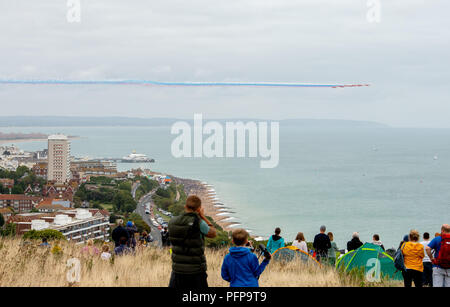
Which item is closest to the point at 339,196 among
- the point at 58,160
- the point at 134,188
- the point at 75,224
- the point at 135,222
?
the point at 134,188

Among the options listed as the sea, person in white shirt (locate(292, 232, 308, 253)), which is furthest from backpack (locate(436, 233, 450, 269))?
the sea

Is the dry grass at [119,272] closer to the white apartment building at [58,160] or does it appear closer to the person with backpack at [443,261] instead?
the person with backpack at [443,261]

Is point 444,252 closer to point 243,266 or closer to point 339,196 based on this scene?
point 243,266

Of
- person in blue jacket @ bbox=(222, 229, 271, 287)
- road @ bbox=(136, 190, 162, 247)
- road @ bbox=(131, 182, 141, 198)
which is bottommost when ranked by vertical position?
road @ bbox=(136, 190, 162, 247)

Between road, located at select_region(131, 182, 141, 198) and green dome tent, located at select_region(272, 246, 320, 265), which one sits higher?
road, located at select_region(131, 182, 141, 198)

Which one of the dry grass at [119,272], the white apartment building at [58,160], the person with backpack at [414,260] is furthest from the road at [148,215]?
the person with backpack at [414,260]

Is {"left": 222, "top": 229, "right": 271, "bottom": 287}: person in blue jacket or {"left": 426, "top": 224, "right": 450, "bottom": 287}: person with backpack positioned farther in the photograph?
{"left": 426, "top": 224, "right": 450, "bottom": 287}: person with backpack

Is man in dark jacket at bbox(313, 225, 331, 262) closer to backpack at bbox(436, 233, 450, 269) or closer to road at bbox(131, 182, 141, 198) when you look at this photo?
backpack at bbox(436, 233, 450, 269)
